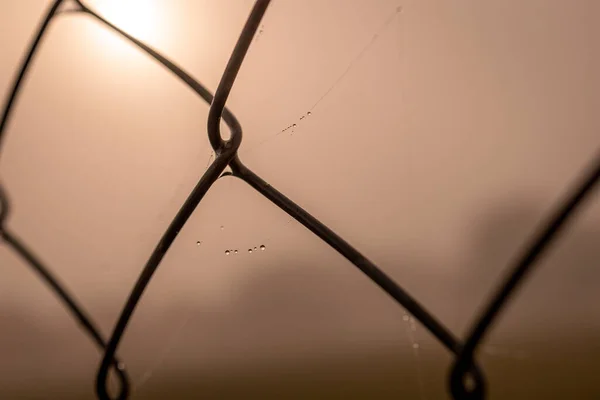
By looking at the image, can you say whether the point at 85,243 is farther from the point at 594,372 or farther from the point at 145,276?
the point at 594,372

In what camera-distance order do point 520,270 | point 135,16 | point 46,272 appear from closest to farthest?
point 520,270 < point 46,272 < point 135,16

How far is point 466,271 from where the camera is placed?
0.70m

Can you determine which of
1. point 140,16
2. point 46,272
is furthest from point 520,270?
point 140,16

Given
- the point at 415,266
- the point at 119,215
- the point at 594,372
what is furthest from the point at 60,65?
the point at 594,372

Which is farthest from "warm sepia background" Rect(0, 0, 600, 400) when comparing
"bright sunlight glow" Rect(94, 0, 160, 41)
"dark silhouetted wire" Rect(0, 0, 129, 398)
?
"dark silhouetted wire" Rect(0, 0, 129, 398)

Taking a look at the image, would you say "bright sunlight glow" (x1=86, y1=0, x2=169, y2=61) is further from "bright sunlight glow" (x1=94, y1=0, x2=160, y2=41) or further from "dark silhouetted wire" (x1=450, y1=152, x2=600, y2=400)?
"dark silhouetted wire" (x1=450, y1=152, x2=600, y2=400)

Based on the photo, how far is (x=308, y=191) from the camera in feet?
1.57

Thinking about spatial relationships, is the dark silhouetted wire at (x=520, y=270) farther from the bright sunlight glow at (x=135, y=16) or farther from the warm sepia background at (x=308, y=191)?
the bright sunlight glow at (x=135, y=16)

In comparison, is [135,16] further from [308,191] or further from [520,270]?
[520,270]

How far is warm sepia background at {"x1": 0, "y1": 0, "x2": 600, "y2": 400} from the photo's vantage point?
1.45ft

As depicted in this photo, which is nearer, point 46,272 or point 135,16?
point 46,272

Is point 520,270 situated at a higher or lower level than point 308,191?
higher

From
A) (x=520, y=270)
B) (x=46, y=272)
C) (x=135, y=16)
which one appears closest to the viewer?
(x=520, y=270)

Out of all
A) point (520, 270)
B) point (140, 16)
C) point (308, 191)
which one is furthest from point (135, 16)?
point (520, 270)
